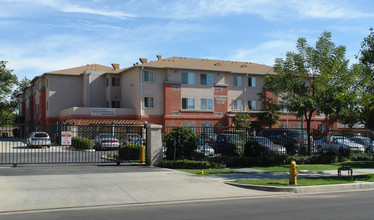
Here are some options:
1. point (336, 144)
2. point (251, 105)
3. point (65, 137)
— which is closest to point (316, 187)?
point (65, 137)

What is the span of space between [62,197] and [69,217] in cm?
247

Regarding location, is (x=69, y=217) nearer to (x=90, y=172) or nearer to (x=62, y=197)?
(x=62, y=197)

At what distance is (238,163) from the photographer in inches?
795

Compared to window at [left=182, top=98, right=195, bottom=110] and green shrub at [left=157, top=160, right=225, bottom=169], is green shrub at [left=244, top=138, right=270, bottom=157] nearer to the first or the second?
green shrub at [left=157, top=160, right=225, bottom=169]

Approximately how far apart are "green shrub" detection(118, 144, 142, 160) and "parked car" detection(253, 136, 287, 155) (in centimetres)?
689

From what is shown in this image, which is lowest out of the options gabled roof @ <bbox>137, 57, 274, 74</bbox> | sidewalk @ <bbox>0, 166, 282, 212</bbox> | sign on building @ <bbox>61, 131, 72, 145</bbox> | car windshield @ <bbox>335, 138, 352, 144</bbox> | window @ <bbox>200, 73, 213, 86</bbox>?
sidewalk @ <bbox>0, 166, 282, 212</bbox>

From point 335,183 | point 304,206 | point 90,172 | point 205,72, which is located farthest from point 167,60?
point 304,206

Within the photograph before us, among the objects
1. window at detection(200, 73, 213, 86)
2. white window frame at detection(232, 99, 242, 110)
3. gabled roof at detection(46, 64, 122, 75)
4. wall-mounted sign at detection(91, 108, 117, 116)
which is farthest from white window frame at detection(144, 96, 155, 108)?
white window frame at detection(232, 99, 242, 110)

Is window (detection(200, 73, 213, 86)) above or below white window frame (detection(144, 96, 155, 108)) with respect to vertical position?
above

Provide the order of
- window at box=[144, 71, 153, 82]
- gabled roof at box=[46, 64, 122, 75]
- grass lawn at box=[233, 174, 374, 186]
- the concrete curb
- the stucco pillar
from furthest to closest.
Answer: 1. gabled roof at box=[46, 64, 122, 75]
2. window at box=[144, 71, 153, 82]
3. the stucco pillar
4. grass lawn at box=[233, 174, 374, 186]
5. the concrete curb

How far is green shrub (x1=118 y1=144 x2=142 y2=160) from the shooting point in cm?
2205

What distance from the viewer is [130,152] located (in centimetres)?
2212

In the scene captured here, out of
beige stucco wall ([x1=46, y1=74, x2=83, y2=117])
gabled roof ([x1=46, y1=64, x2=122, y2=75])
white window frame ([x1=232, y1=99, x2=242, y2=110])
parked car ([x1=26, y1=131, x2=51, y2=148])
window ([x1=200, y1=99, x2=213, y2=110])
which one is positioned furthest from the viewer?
gabled roof ([x1=46, y1=64, x2=122, y2=75])

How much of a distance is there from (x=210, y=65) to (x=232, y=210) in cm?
4094
